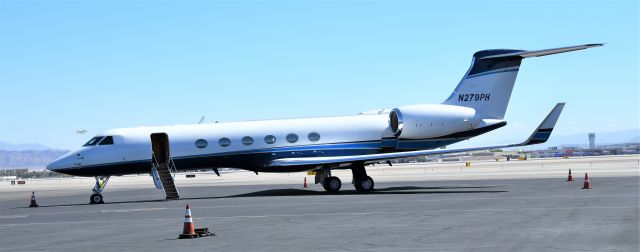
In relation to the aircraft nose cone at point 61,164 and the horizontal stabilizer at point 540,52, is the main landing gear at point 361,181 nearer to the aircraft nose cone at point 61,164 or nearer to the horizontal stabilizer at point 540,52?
the horizontal stabilizer at point 540,52

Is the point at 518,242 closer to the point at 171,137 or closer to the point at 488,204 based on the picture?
the point at 488,204

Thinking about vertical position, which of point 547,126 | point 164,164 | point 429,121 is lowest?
point 164,164

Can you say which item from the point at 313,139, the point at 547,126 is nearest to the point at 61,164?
the point at 313,139

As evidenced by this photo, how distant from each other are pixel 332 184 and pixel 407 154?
12.0 feet

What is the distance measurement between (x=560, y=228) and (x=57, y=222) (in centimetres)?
1266

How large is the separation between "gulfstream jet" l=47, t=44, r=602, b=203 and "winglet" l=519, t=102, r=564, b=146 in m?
3.95

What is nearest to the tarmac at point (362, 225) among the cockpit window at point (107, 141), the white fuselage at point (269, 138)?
the white fuselage at point (269, 138)

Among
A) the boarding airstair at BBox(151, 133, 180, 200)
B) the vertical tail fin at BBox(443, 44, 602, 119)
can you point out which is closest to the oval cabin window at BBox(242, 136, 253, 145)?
the boarding airstair at BBox(151, 133, 180, 200)

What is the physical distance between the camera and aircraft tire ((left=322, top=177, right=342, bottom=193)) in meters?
32.4

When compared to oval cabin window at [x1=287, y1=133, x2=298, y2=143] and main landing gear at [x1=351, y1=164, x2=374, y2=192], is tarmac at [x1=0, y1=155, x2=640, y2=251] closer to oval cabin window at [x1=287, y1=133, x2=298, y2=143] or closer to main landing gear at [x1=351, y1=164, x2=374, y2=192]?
main landing gear at [x1=351, y1=164, x2=374, y2=192]

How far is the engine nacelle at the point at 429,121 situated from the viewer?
108 ft

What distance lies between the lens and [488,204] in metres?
22.8

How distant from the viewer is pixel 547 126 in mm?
28188

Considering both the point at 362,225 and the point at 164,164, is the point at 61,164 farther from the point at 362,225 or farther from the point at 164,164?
the point at 362,225
